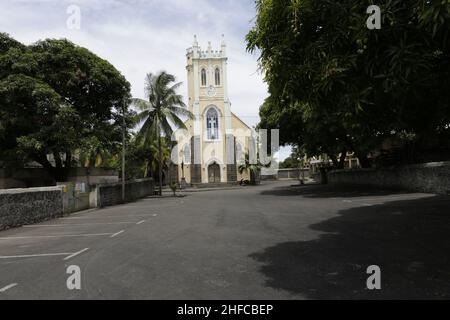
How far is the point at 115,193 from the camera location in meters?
27.2

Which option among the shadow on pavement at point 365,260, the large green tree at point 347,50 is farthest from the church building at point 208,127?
the large green tree at point 347,50

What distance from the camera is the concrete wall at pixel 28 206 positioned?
14.6 meters

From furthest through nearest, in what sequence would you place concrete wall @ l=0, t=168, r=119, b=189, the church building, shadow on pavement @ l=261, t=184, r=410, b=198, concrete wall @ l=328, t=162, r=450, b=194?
the church building, concrete wall @ l=0, t=168, r=119, b=189, shadow on pavement @ l=261, t=184, r=410, b=198, concrete wall @ l=328, t=162, r=450, b=194

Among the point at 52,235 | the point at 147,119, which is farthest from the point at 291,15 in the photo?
the point at 147,119

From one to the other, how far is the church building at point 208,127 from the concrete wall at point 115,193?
17805 mm

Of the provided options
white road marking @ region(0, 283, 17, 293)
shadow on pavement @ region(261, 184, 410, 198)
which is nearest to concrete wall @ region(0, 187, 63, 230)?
white road marking @ region(0, 283, 17, 293)

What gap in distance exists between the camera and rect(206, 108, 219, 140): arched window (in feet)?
180

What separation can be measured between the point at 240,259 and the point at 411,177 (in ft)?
59.8

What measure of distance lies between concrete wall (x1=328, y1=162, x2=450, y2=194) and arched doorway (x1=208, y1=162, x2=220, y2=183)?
24372 mm

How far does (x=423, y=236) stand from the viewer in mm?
8836

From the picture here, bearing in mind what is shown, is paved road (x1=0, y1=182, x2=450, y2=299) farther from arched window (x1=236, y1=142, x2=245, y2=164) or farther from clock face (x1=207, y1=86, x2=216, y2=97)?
arched window (x1=236, y1=142, x2=245, y2=164)

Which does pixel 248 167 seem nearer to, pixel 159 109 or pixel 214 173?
pixel 214 173

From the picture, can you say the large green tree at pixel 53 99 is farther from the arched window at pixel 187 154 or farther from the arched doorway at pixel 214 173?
the arched doorway at pixel 214 173

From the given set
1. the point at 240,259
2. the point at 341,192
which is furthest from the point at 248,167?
the point at 240,259
